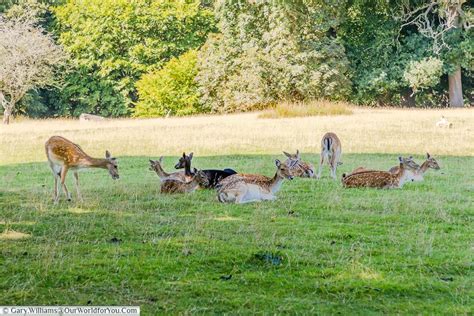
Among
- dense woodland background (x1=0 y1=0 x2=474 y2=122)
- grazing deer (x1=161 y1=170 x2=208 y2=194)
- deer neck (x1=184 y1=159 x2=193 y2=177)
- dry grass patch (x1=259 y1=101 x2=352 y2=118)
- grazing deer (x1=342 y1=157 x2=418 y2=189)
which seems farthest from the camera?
dense woodland background (x1=0 y1=0 x2=474 y2=122)

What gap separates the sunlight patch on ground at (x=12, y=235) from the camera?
320 inches

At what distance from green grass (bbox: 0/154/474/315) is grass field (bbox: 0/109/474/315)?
0.05 ft

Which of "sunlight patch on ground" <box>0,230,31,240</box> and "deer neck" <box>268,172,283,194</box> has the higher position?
"deer neck" <box>268,172,283,194</box>

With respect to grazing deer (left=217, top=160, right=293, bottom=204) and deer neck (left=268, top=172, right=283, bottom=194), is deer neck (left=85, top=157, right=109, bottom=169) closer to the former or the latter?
grazing deer (left=217, top=160, right=293, bottom=204)

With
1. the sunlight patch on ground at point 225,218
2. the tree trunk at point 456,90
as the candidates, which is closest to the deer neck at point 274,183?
the sunlight patch on ground at point 225,218

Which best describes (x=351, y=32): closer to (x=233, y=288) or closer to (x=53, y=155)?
(x=53, y=155)

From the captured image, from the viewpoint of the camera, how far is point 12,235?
326 inches

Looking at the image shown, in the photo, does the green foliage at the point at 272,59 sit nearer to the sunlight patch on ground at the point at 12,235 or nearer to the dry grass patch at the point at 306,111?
the dry grass patch at the point at 306,111

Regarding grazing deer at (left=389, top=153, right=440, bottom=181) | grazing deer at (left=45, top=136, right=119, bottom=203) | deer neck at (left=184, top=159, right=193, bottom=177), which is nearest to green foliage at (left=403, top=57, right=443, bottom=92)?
grazing deer at (left=389, top=153, right=440, bottom=181)

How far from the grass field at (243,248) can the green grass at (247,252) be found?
0.05 ft

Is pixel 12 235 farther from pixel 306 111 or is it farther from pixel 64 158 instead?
pixel 306 111

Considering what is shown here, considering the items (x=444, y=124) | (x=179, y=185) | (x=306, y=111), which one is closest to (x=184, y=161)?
(x=179, y=185)

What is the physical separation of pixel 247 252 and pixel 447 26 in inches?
1279

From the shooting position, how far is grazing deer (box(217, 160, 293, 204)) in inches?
414
